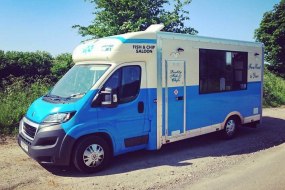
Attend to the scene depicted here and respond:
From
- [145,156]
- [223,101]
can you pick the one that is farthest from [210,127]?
[145,156]

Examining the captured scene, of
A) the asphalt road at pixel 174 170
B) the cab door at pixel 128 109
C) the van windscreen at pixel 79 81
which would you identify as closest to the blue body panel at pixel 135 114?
the cab door at pixel 128 109

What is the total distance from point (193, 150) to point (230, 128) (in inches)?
68.9

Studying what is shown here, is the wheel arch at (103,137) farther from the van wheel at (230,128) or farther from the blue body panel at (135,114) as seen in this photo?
the van wheel at (230,128)

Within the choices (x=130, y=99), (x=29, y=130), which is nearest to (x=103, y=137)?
(x=130, y=99)

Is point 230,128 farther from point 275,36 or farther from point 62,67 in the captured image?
point 275,36

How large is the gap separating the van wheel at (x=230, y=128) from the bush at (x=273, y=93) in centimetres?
836

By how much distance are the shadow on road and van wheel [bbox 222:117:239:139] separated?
170 millimetres

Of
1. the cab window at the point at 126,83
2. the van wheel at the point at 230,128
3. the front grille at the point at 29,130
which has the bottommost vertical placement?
the van wheel at the point at 230,128

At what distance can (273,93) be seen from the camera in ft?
59.3

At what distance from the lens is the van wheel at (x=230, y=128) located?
8945 mm

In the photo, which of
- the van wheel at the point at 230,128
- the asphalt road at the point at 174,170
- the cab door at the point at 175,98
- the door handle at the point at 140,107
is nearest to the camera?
the asphalt road at the point at 174,170

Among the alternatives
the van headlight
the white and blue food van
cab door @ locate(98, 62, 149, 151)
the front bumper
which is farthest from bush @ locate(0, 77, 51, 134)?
cab door @ locate(98, 62, 149, 151)

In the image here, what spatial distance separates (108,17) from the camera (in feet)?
45.6

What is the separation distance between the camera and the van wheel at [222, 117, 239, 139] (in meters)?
8.95
